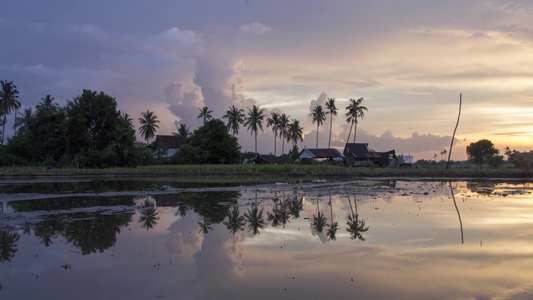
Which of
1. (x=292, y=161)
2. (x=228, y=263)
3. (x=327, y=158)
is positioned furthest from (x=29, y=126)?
(x=228, y=263)

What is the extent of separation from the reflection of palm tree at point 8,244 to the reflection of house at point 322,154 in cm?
5855

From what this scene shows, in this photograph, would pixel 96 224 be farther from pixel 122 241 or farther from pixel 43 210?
pixel 43 210

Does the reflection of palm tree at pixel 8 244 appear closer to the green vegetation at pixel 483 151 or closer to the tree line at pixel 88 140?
the tree line at pixel 88 140

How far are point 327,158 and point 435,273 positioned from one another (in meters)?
61.7

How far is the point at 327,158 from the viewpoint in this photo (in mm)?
68688

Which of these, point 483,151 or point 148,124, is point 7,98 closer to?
point 148,124

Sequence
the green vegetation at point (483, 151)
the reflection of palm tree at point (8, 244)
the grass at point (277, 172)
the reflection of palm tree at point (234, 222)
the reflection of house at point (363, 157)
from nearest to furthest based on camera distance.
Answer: the reflection of palm tree at point (8, 244) < the reflection of palm tree at point (234, 222) < the grass at point (277, 172) < the reflection of house at point (363, 157) < the green vegetation at point (483, 151)

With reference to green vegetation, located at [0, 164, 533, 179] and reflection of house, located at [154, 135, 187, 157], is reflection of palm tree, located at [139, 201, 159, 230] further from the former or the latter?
reflection of house, located at [154, 135, 187, 157]

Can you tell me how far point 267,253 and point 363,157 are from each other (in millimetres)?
61057

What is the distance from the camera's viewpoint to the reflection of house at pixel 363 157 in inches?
2650

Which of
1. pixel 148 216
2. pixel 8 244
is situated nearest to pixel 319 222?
pixel 148 216

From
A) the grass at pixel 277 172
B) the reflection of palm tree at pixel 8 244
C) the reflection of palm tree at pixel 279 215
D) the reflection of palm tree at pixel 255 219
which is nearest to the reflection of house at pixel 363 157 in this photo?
the grass at pixel 277 172

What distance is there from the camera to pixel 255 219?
559 inches

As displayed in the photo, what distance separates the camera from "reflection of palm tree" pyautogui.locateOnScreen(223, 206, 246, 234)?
40.8ft
